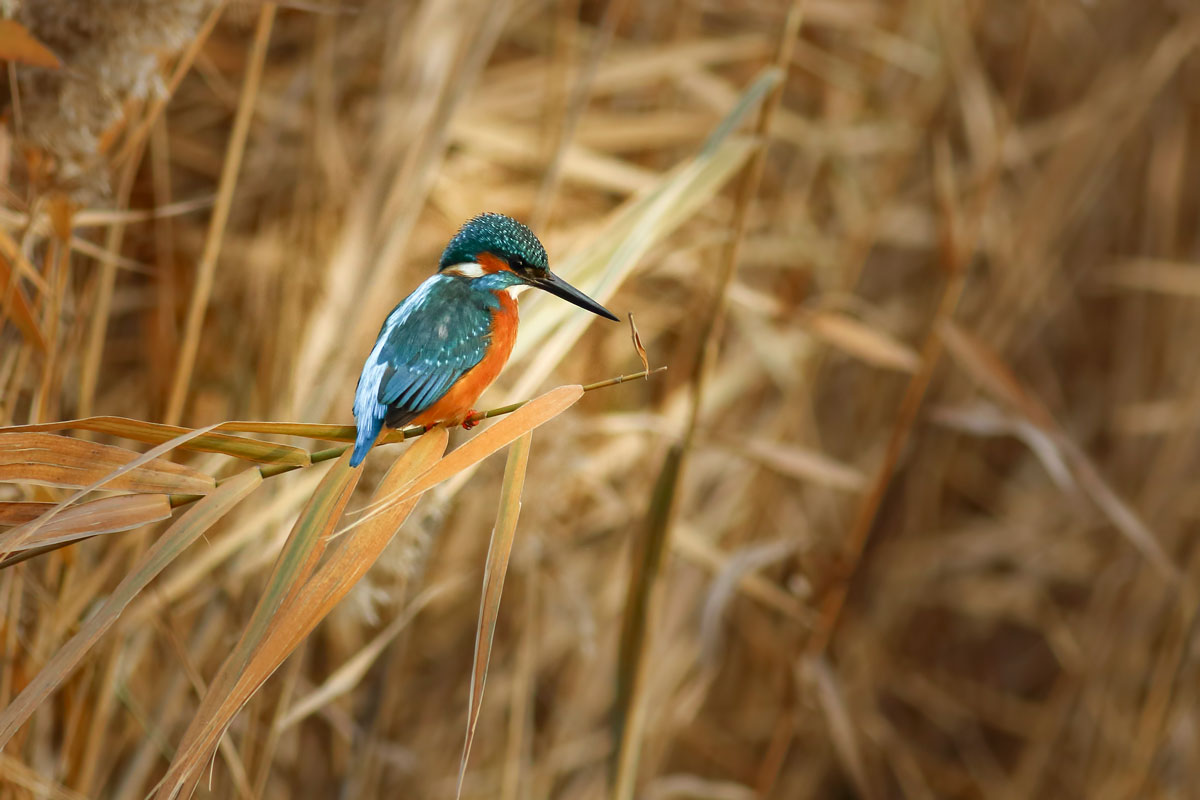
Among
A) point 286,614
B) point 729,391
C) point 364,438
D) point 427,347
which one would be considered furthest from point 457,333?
point 729,391

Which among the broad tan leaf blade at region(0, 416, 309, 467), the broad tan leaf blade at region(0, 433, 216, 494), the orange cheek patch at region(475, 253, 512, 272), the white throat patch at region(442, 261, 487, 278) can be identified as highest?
the orange cheek patch at region(475, 253, 512, 272)

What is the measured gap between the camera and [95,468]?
671 mm

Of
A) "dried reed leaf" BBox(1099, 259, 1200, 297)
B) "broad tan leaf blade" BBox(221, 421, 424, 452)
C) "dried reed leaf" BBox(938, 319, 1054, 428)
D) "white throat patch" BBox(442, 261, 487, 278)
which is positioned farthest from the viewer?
"dried reed leaf" BBox(1099, 259, 1200, 297)

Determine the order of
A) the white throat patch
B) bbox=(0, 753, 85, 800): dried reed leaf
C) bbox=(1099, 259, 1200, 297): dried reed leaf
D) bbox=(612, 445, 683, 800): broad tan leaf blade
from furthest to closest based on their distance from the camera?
bbox=(1099, 259, 1200, 297): dried reed leaf < bbox=(612, 445, 683, 800): broad tan leaf blade < bbox=(0, 753, 85, 800): dried reed leaf < the white throat patch

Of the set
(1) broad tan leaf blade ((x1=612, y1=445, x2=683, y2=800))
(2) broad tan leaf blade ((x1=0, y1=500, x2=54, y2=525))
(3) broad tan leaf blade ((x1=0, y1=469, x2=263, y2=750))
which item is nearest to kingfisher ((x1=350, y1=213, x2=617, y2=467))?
(3) broad tan leaf blade ((x1=0, y1=469, x2=263, y2=750))

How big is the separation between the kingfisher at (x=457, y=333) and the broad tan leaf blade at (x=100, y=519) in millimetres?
149

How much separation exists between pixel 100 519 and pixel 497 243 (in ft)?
1.20

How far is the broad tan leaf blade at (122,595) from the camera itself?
0.61 meters

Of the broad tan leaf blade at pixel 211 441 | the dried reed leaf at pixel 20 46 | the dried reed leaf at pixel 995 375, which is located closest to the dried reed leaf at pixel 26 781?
the broad tan leaf blade at pixel 211 441

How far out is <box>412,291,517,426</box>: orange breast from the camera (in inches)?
28.5

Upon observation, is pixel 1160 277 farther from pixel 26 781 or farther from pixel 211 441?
pixel 26 781

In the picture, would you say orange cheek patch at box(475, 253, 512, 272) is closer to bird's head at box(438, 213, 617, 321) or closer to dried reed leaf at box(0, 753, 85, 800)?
bird's head at box(438, 213, 617, 321)

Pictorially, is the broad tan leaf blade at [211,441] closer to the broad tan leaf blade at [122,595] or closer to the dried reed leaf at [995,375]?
the broad tan leaf blade at [122,595]

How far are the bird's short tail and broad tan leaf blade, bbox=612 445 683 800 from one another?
62 cm
